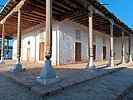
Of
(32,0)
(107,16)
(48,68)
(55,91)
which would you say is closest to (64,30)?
(107,16)

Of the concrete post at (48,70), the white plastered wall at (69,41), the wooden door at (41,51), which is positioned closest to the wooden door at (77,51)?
the white plastered wall at (69,41)

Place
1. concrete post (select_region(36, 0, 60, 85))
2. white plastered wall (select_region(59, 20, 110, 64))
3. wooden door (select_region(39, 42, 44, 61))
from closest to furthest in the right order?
1. concrete post (select_region(36, 0, 60, 85))
2. white plastered wall (select_region(59, 20, 110, 64))
3. wooden door (select_region(39, 42, 44, 61))

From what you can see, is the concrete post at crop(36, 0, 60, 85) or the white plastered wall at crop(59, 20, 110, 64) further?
the white plastered wall at crop(59, 20, 110, 64)

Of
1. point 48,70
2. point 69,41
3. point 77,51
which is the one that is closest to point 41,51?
point 69,41

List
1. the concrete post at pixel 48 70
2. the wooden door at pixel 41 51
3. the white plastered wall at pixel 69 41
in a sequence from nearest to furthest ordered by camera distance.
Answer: the concrete post at pixel 48 70 → the white plastered wall at pixel 69 41 → the wooden door at pixel 41 51

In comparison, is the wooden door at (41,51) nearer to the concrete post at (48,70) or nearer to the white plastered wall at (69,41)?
the white plastered wall at (69,41)

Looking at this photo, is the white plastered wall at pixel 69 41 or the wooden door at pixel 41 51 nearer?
the white plastered wall at pixel 69 41

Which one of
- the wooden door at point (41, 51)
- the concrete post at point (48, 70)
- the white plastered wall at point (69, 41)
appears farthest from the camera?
the wooden door at point (41, 51)

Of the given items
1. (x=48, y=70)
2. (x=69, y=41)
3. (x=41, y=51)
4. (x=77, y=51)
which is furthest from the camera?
(x=77, y=51)

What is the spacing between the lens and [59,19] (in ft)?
32.5

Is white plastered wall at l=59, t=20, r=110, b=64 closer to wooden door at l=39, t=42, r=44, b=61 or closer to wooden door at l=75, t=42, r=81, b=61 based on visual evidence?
wooden door at l=75, t=42, r=81, b=61

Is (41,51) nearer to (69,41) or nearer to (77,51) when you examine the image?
(69,41)

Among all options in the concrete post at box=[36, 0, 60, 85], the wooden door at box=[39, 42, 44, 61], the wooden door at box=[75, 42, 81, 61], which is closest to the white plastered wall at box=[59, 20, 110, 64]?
the wooden door at box=[75, 42, 81, 61]

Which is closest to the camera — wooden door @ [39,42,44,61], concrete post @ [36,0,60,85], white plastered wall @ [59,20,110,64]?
concrete post @ [36,0,60,85]
